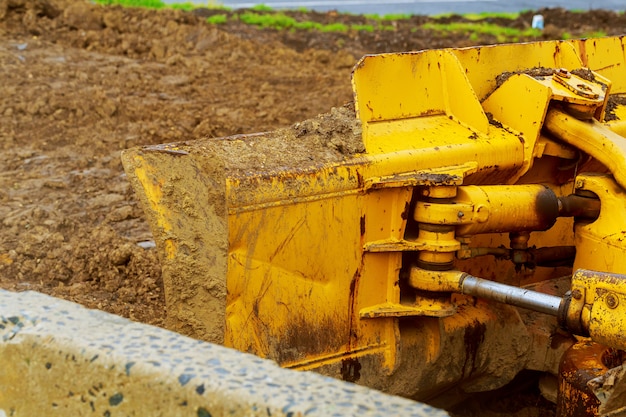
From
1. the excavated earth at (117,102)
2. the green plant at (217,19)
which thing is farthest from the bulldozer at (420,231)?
the green plant at (217,19)

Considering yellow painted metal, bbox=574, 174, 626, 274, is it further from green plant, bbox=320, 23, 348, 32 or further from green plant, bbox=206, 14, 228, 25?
green plant, bbox=320, 23, 348, 32

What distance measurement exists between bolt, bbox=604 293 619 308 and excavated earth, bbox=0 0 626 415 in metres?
1.12

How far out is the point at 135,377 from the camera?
212 centimetres

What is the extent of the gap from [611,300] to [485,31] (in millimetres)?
9993

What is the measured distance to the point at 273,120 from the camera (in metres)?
8.36

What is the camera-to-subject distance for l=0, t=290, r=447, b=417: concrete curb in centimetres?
200

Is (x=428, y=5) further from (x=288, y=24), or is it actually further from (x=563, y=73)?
(x=563, y=73)

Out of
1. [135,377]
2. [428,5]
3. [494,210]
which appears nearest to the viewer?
[135,377]

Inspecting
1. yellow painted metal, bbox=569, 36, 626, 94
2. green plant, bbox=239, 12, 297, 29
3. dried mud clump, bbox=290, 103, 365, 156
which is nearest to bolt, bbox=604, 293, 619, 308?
dried mud clump, bbox=290, 103, 365, 156

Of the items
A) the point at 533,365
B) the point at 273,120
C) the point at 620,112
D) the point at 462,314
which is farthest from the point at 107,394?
the point at 273,120

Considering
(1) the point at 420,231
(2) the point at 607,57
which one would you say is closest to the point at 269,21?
(2) the point at 607,57

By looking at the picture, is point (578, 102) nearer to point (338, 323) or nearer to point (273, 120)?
point (338, 323)

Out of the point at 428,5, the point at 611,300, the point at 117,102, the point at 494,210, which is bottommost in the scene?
the point at 428,5

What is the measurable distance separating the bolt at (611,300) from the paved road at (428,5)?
1371cm
